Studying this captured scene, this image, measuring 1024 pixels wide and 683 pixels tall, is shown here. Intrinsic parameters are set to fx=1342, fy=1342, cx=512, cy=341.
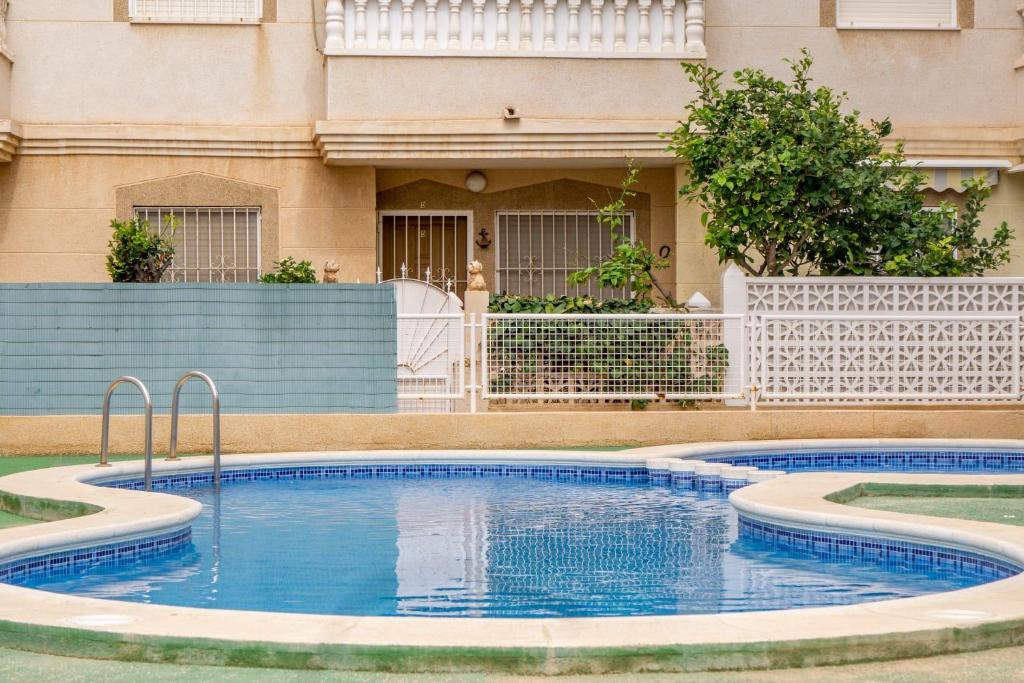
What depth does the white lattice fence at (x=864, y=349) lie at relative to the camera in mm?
13461

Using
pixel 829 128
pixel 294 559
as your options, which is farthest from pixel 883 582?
pixel 829 128

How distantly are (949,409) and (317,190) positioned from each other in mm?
7559

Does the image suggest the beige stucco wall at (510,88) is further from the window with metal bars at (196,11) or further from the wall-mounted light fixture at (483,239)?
the wall-mounted light fixture at (483,239)

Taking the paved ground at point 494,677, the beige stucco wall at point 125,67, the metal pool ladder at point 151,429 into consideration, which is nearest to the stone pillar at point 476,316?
the metal pool ladder at point 151,429

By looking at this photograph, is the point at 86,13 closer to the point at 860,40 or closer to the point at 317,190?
the point at 317,190

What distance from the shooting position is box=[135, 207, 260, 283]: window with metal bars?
16000mm

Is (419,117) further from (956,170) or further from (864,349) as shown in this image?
(956,170)

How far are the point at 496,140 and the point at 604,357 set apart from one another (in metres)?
3.37

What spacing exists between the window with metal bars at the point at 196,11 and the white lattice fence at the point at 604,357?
17.9ft

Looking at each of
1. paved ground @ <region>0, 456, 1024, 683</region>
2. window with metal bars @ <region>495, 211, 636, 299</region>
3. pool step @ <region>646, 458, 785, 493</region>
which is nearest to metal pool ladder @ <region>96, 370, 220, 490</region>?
pool step @ <region>646, 458, 785, 493</region>

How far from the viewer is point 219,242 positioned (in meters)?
16.0

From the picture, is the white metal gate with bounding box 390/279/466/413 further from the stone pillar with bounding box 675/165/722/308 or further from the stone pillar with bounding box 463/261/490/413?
the stone pillar with bounding box 675/165/722/308

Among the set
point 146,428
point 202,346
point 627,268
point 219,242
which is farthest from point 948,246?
point 146,428

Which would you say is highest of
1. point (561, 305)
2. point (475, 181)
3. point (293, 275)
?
point (475, 181)
